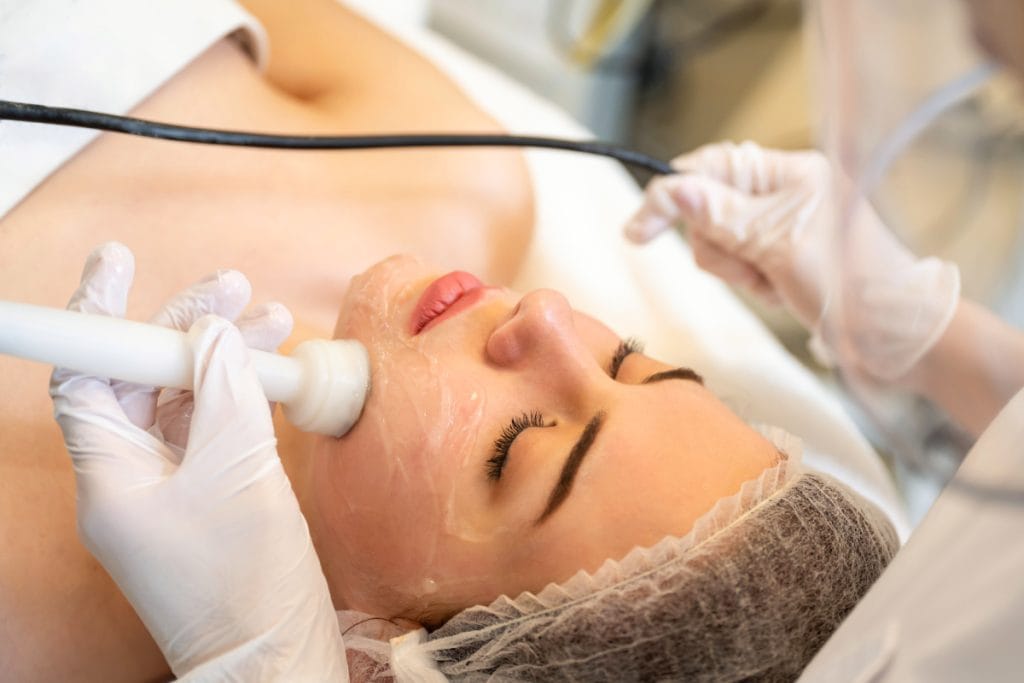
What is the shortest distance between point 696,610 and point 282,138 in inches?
26.2

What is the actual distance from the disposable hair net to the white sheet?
0.46 metres

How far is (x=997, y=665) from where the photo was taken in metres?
0.63

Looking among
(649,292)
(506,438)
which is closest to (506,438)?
(506,438)

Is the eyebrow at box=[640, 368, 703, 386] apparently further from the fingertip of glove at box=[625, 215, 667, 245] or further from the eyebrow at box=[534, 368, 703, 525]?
the fingertip of glove at box=[625, 215, 667, 245]

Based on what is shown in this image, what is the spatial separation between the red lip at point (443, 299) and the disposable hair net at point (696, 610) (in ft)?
0.92

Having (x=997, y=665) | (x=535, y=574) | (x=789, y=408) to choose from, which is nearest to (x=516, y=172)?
(x=789, y=408)

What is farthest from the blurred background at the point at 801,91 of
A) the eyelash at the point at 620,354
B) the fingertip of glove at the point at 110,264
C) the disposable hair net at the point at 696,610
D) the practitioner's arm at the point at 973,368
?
the fingertip of glove at the point at 110,264

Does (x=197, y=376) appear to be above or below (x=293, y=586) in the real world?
above

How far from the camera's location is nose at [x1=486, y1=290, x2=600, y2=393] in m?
0.84

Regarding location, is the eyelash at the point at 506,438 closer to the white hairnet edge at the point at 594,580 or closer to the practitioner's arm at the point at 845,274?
the white hairnet edge at the point at 594,580

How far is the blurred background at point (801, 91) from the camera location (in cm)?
66

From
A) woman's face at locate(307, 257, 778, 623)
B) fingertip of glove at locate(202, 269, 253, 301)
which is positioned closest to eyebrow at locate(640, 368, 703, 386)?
woman's face at locate(307, 257, 778, 623)

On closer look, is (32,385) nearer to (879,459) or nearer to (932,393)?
(932,393)

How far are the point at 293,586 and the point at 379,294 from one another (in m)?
0.30
